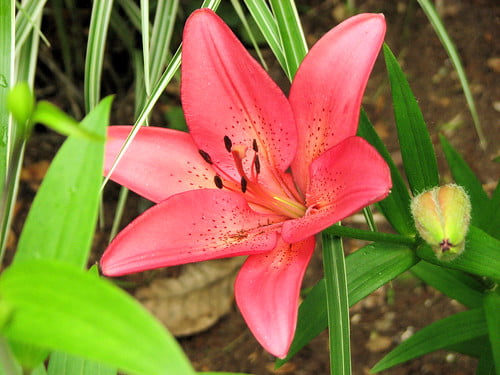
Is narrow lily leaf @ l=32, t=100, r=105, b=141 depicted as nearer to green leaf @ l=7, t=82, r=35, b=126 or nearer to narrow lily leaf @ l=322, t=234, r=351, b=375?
green leaf @ l=7, t=82, r=35, b=126

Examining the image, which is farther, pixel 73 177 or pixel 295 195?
pixel 295 195

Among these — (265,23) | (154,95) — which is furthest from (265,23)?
(154,95)

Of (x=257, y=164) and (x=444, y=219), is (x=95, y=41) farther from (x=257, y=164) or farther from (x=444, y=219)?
(x=444, y=219)

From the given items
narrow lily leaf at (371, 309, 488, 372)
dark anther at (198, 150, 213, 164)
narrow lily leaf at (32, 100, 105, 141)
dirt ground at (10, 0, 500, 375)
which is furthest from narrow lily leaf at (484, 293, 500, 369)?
narrow lily leaf at (32, 100, 105, 141)

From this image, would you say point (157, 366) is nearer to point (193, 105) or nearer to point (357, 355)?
point (193, 105)

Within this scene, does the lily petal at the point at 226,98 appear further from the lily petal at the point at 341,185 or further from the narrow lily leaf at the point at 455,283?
the narrow lily leaf at the point at 455,283

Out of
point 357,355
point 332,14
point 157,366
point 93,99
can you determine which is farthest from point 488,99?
point 157,366
